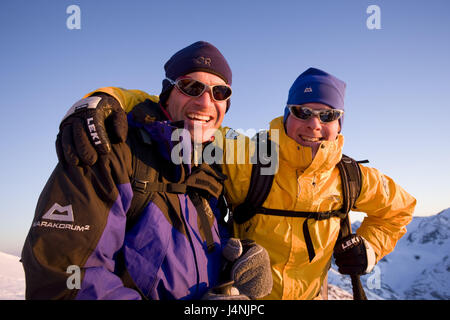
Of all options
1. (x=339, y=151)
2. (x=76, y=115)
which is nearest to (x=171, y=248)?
(x=76, y=115)

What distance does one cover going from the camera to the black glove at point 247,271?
8.61 ft

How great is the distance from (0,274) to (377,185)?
17.8 m

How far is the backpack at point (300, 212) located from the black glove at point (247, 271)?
92 centimetres

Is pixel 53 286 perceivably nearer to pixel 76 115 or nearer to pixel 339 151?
pixel 76 115

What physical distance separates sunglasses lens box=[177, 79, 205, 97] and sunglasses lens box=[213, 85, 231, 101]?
0.15 m

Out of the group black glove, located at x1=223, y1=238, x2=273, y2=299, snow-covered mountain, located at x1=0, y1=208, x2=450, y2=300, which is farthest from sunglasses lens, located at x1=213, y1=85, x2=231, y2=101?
snow-covered mountain, located at x1=0, y1=208, x2=450, y2=300

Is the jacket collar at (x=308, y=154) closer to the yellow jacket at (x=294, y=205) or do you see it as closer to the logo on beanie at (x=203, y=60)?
the yellow jacket at (x=294, y=205)

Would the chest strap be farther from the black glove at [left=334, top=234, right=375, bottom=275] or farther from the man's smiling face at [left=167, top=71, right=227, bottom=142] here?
the man's smiling face at [left=167, top=71, right=227, bottom=142]

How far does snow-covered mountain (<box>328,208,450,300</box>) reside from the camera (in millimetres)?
149000

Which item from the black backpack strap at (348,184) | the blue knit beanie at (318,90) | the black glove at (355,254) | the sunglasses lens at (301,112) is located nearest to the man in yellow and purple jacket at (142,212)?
the sunglasses lens at (301,112)

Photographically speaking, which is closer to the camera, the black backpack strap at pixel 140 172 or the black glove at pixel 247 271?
the black backpack strap at pixel 140 172

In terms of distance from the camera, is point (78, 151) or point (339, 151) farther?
point (339, 151)

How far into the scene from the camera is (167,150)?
2492mm

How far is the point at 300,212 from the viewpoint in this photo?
3.67 metres
